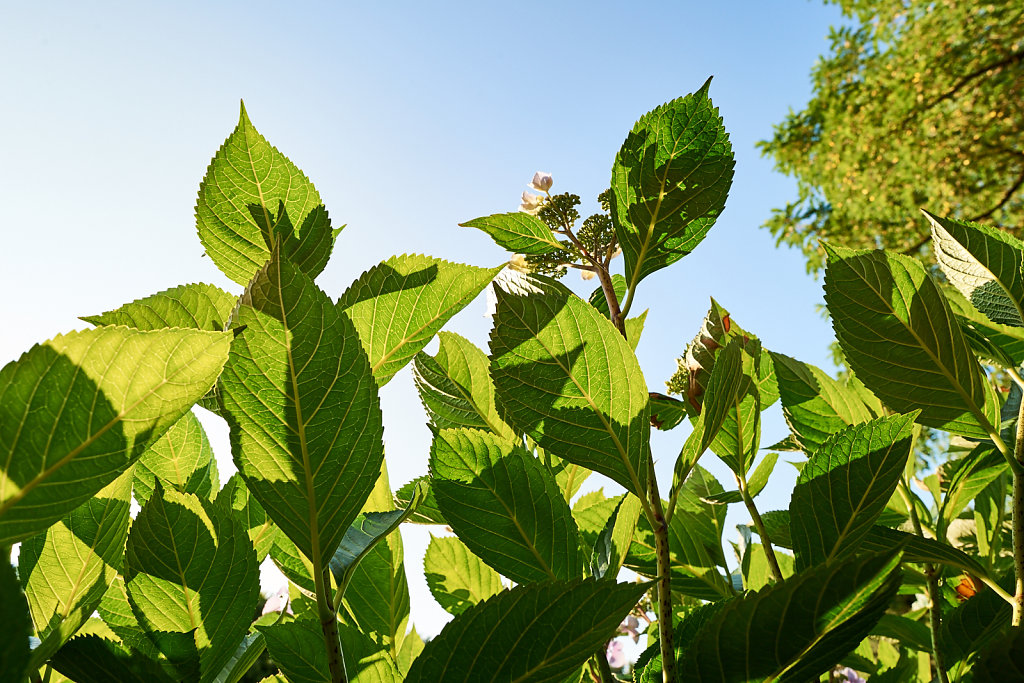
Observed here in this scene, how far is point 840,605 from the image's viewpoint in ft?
1.25

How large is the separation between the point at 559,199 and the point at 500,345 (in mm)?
276

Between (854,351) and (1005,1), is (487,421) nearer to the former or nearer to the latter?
(854,351)

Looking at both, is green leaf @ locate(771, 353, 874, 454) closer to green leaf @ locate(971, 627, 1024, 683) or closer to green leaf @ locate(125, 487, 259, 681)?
green leaf @ locate(971, 627, 1024, 683)

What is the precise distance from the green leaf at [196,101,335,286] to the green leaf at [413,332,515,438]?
16 centimetres

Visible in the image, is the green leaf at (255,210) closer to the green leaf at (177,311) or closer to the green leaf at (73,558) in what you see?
the green leaf at (177,311)

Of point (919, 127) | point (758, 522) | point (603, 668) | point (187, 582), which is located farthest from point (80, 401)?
point (919, 127)

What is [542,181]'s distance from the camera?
0.80m

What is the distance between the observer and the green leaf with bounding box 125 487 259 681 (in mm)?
520

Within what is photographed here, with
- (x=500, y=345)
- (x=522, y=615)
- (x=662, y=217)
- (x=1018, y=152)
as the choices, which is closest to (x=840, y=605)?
(x=522, y=615)

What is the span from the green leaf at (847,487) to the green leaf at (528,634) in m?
0.24

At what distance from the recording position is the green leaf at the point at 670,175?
25.1 inches

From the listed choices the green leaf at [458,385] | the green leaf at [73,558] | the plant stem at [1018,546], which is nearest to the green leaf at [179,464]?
the green leaf at [73,558]

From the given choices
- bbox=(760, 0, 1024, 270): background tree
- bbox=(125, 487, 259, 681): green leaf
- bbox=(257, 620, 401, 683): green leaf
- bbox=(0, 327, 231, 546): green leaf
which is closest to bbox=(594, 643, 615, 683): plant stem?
bbox=(257, 620, 401, 683): green leaf

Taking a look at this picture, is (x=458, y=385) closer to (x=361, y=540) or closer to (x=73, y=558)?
(x=361, y=540)
